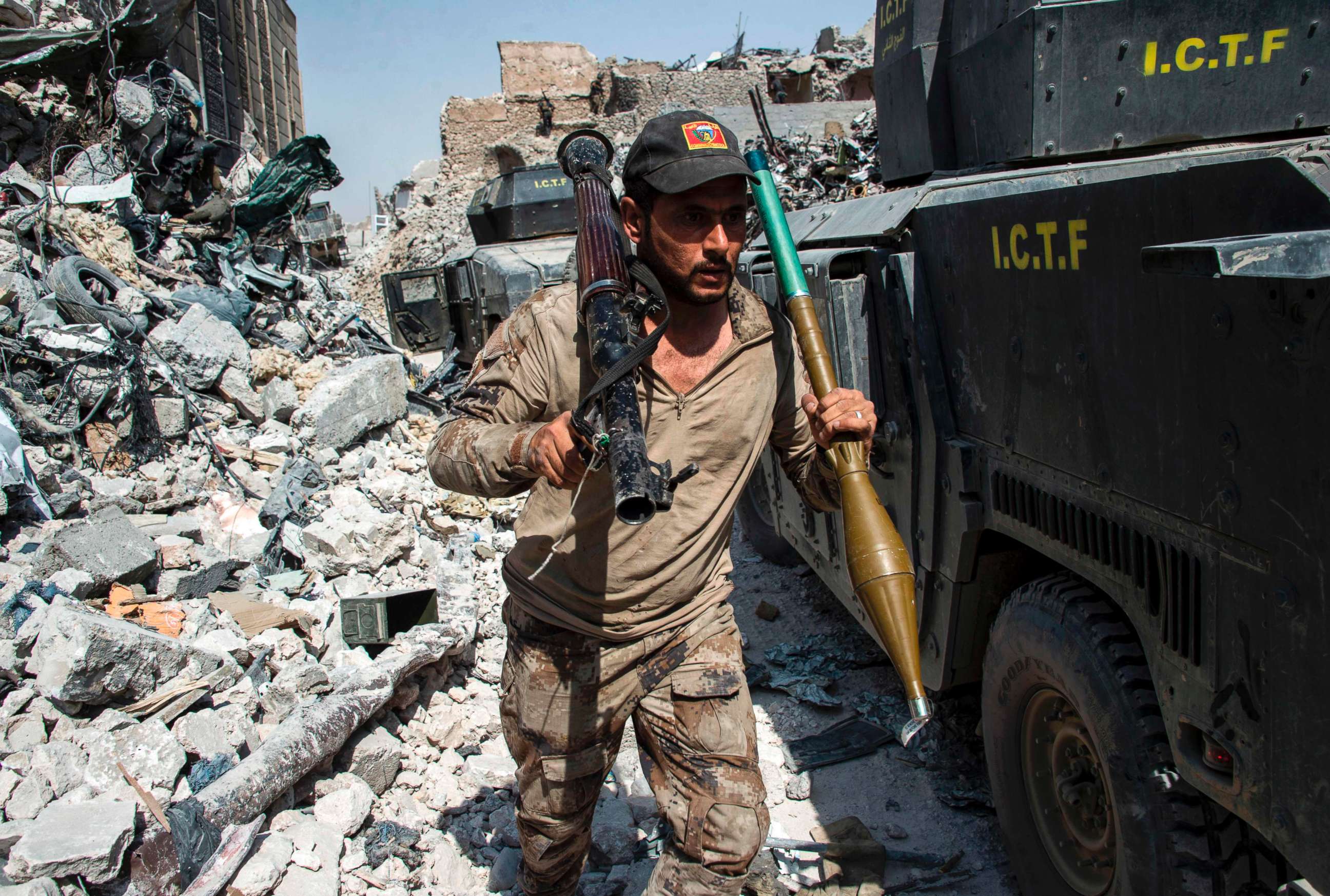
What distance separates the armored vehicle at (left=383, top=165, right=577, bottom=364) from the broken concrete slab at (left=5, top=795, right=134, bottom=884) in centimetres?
730

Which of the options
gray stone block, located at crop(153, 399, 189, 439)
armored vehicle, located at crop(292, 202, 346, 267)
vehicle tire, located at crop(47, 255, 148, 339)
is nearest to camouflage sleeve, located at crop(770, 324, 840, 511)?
gray stone block, located at crop(153, 399, 189, 439)

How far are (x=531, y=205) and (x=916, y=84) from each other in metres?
8.31

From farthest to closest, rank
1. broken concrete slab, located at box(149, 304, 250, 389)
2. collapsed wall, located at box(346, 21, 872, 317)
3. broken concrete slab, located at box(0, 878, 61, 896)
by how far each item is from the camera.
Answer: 1. collapsed wall, located at box(346, 21, 872, 317)
2. broken concrete slab, located at box(149, 304, 250, 389)
3. broken concrete slab, located at box(0, 878, 61, 896)

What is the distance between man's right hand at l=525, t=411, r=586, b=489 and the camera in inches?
66.9

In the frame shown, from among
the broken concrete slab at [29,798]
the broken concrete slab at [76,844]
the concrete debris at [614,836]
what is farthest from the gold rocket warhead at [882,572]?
the broken concrete slab at [29,798]

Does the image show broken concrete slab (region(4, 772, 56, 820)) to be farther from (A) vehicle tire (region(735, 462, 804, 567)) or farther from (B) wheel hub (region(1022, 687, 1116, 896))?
(A) vehicle tire (region(735, 462, 804, 567))

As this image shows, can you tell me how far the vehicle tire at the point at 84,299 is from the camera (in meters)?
7.19

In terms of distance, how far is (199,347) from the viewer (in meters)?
7.39

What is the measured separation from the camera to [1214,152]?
2555mm

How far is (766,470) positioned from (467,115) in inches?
983

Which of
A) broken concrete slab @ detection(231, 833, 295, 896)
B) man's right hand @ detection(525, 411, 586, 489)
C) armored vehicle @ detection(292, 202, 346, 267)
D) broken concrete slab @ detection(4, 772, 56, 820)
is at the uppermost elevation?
armored vehicle @ detection(292, 202, 346, 267)

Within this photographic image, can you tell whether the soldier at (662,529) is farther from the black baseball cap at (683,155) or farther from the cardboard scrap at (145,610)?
the cardboard scrap at (145,610)

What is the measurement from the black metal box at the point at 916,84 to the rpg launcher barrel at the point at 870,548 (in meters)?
1.89

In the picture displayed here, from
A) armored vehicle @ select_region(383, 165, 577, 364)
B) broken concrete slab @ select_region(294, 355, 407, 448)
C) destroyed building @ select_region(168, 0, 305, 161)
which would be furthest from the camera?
destroyed building @ select_region(168, 0, 305, 161)
